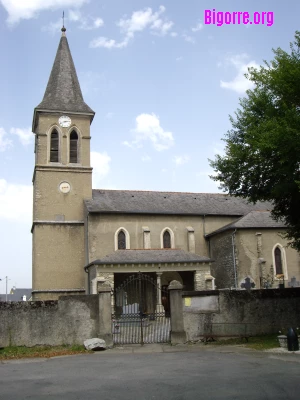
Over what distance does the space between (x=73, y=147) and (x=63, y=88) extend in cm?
534

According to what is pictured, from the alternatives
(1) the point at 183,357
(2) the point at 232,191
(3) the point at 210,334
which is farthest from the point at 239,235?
(1) the point at 183,357

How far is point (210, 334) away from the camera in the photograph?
648 inches

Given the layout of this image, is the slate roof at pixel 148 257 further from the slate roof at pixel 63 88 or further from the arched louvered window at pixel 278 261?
the slate roof at pixel 63 88

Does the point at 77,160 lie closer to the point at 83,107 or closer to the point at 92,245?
the point at 83,107

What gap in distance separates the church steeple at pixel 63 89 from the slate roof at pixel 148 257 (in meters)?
12.6

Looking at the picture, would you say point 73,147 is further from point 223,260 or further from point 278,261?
point 278,261

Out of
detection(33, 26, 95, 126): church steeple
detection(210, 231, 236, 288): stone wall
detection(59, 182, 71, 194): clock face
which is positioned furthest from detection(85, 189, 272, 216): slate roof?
detection(33, 26, 95, 126): church steeple

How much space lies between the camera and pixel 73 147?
114 ft

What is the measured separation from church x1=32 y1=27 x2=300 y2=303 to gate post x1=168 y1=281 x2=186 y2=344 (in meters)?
11.3

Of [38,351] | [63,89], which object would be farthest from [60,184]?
[38,351]

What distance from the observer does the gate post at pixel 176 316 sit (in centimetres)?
1602

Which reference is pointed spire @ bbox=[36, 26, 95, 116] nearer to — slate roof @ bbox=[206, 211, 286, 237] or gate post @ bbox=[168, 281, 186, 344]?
slate roof @ bbox=[206, 211, 286, 237]

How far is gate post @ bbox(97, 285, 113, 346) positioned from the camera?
619 inches

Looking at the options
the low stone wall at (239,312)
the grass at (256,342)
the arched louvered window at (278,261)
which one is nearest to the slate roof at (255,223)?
the arched louvered window at (278,261)
